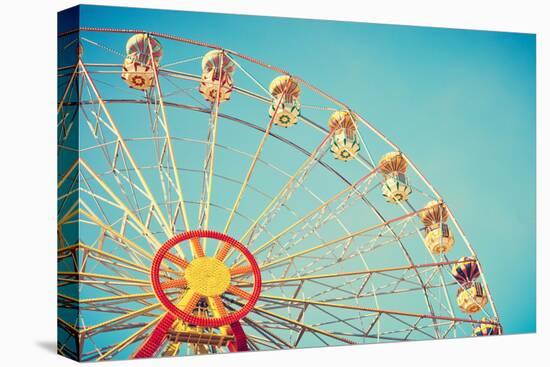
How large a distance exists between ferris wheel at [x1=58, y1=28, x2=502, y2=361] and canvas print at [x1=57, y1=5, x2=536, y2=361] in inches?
0.9

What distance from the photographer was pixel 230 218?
45.8 feet

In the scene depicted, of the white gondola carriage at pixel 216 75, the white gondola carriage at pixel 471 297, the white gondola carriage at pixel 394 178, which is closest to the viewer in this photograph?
the white gondola carriage at pixel 216 75

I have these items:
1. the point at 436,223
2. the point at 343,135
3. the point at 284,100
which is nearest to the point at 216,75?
the point at 284,100

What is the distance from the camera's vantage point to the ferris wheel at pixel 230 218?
13047mm

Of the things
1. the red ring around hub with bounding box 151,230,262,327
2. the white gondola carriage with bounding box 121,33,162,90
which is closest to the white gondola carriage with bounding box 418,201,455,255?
the red ring around hub with bounding box 151,230,262,327

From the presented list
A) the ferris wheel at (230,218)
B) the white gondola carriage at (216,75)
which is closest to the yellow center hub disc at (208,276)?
the ferris wheel at (230,218)

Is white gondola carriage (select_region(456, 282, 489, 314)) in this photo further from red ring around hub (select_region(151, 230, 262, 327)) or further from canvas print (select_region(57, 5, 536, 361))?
red ring around hub (select_region(151, 230, 262, 327))

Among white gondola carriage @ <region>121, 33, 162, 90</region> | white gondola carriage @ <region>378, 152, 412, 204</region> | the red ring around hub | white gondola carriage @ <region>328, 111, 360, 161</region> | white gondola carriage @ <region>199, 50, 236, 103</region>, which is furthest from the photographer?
white gondola carriage @ <region>378, 152, 412, 204</region>

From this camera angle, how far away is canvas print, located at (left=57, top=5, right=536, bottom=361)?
1315 cm

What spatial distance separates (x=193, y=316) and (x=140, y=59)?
3.05 metres

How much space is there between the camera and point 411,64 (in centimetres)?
1518

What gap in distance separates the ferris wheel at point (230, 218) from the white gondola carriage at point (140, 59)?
17 millimetres

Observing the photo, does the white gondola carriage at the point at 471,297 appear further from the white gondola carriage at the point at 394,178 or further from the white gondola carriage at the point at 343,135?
the white gondola carriage at the point at 343,135

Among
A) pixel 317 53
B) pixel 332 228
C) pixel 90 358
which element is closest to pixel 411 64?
pixel 317 53
